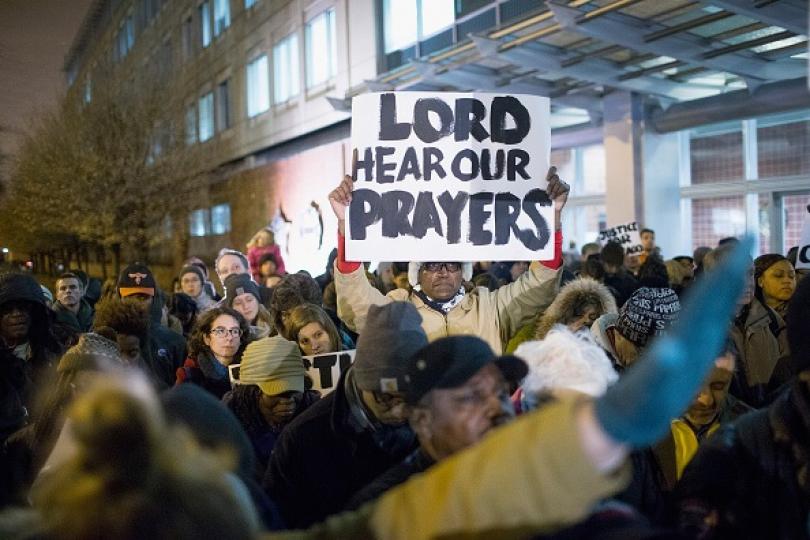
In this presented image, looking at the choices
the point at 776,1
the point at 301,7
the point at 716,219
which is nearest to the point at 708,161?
the point at 716,219

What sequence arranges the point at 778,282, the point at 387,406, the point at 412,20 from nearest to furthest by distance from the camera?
the point at 387,406, the point at 778,282, the point at 412,20

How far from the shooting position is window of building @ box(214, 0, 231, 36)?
29.4m

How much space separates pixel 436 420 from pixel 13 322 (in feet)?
14.7

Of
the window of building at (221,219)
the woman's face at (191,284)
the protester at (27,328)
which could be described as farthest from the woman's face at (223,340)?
the window of building at (221,219)

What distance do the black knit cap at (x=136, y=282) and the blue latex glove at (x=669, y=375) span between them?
6806 mm

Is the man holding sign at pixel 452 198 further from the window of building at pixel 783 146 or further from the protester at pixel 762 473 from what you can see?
the window of building at pixel 783 146

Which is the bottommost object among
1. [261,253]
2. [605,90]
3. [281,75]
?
[261,253]

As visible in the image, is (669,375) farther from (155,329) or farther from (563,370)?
(155,329)

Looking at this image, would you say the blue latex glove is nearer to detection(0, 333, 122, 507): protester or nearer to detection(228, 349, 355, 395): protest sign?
detection(0, 333, 122, 507): protester

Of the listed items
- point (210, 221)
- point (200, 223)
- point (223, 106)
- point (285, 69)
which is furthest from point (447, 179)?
point (200, 223)

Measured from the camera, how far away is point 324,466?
323 centimetres

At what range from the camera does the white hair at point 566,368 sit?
2.57m

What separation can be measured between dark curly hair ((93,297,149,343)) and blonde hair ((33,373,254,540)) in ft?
13.4

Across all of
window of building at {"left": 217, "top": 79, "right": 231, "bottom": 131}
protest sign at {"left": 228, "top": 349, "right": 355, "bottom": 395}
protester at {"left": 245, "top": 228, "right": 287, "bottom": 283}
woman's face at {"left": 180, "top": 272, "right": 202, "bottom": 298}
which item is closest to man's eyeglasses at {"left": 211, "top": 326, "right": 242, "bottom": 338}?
protest sign at {"left": 228, "top": 349, "right": 355, "bottom": 395}
